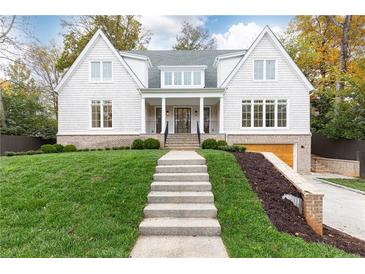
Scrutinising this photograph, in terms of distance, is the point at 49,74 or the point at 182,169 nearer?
the point at 182,169

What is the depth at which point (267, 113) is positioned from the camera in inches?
509

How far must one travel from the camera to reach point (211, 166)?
600 centimetres

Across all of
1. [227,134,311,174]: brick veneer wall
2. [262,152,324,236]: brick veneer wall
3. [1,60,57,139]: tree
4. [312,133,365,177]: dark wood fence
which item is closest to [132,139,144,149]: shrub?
[227,134,311,174]: brick veneer wall

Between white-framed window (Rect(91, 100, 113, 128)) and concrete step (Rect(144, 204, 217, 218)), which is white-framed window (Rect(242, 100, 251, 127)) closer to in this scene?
white-framed window (Rect(91, 100, 113, 128))

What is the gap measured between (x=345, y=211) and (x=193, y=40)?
23.1 meters

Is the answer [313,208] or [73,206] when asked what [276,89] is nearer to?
[313,208]

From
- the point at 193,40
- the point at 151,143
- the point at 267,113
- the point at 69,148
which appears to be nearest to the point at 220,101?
the point at 267,113

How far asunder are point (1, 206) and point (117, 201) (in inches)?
90.4

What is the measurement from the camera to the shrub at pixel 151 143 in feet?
38.2

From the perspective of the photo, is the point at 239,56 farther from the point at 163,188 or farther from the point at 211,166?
the point at 163,188

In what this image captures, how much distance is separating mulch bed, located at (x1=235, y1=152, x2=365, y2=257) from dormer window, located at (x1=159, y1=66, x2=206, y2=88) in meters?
9.07

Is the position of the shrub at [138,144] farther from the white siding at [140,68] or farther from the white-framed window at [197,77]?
the white-framed window at [197,77]

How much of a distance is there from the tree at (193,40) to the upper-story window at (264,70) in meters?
13.2
